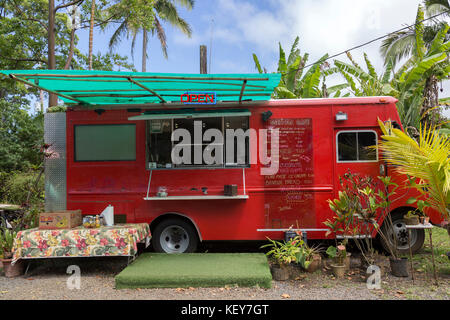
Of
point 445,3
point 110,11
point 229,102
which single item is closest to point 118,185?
point 229,102

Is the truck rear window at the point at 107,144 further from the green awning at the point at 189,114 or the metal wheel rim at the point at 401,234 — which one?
the metal wheel rim at the point at 401,234

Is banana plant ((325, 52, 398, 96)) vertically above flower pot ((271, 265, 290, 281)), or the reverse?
banana plant ((325, 52, 398, 96))

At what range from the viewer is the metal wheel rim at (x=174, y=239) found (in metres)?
6.15

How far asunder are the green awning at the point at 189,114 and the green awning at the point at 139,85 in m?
0.23

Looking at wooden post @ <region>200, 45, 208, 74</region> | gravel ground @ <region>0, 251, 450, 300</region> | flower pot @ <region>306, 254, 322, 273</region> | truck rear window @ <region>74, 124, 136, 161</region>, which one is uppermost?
wooden post @ <region>200, 45, 208, 74</region>

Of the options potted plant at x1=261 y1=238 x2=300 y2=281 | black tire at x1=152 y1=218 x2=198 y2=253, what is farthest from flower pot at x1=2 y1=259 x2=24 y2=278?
potted plant at x1=261 y1=238 x2=300 y2=281

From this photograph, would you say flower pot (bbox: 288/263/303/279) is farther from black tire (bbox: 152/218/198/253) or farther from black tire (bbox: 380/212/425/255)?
black tire (bbox: 152/218/198/253)

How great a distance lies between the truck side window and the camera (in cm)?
586

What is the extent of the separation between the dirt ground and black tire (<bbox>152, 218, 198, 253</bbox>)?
40.6 inches

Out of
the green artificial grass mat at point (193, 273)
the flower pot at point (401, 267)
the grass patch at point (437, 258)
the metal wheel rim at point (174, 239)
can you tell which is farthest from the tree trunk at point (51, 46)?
the grass patch at point (437, 258)

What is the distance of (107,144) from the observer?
619 centimetres

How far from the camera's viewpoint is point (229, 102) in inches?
240

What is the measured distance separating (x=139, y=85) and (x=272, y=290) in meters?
3.54
